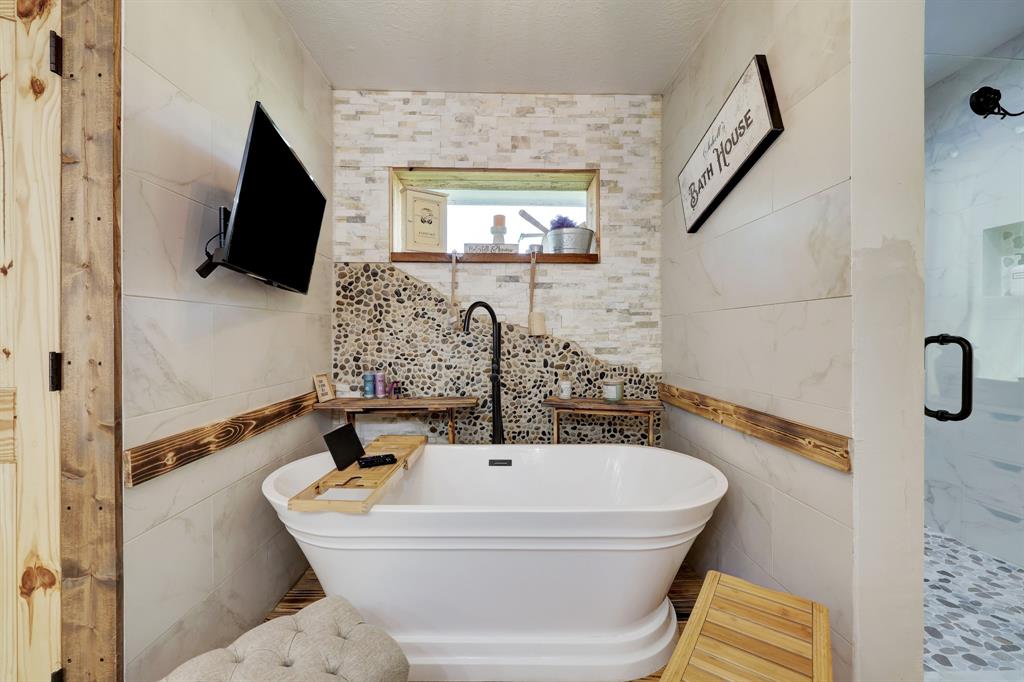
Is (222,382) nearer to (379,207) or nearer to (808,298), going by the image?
(379,207)

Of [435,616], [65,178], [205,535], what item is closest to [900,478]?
[435,616]

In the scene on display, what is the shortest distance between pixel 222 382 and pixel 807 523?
81.2 inches

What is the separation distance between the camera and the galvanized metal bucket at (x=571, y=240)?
2.43 m

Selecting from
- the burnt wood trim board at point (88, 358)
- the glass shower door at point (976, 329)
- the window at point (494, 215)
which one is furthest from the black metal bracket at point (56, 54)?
the glass shower door at point (976, 329)

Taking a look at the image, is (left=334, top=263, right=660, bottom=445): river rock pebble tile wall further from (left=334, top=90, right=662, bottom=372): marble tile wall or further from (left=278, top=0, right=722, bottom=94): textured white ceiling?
(left=278, top=0, right=722, bottom=94): textured white ceiling

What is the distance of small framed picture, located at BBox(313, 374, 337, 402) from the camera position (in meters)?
2.22

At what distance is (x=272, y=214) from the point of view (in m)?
1.46

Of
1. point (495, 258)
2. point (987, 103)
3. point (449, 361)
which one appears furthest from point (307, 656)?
point (987, 103)

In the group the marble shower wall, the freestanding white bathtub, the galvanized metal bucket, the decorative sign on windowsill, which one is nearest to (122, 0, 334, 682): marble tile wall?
the freestanding white bathtub

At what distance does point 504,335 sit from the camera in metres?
2.44

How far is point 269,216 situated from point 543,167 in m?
1.58

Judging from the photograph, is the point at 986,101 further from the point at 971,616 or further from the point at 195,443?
the point at 195,443

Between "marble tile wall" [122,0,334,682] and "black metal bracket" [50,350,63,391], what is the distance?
5.3 inches

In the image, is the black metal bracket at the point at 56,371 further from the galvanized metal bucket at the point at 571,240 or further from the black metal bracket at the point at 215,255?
the galvanized metal bucket at the point at 571,240
